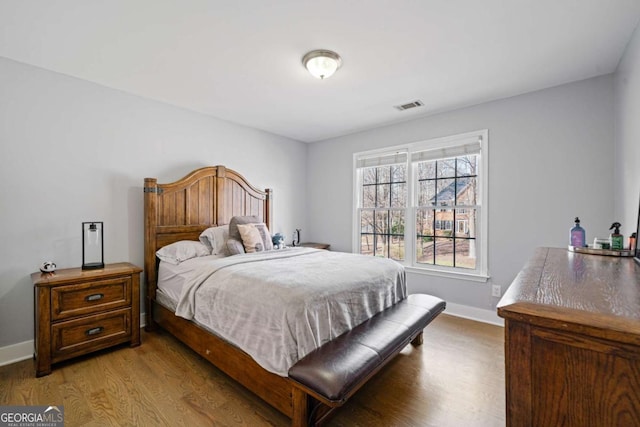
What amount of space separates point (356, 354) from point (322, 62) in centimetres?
212

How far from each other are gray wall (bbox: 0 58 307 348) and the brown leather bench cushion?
2505 millimetres

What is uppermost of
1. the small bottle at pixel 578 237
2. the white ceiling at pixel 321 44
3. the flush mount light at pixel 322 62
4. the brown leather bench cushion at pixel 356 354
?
the white ceiling at pixel 321 44

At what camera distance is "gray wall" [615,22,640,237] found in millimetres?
1936

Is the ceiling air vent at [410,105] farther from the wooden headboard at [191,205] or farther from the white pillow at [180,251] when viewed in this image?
the white pillow at [180,251]

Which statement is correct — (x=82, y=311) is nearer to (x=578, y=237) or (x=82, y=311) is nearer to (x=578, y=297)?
(x=578, y=297)

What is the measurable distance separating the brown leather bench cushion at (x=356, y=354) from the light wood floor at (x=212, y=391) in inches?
15.1

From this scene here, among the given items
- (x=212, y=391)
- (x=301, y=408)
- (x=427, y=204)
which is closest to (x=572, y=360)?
(x=301, y=408)

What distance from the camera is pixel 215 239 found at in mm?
3225

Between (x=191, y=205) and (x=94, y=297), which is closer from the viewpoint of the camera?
(x=94, y=297)

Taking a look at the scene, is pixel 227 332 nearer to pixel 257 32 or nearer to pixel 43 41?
pixel 257 32

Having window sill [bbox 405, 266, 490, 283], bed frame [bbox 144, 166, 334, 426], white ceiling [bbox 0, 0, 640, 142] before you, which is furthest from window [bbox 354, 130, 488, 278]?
bed frame [bbox 144, 166, 334, 426]

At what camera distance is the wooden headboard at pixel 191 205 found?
3.02m

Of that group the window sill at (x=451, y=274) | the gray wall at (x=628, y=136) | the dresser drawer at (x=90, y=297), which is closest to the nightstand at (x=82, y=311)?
the dresser drawer at (x=90, y=297)

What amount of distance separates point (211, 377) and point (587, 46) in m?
3.80
